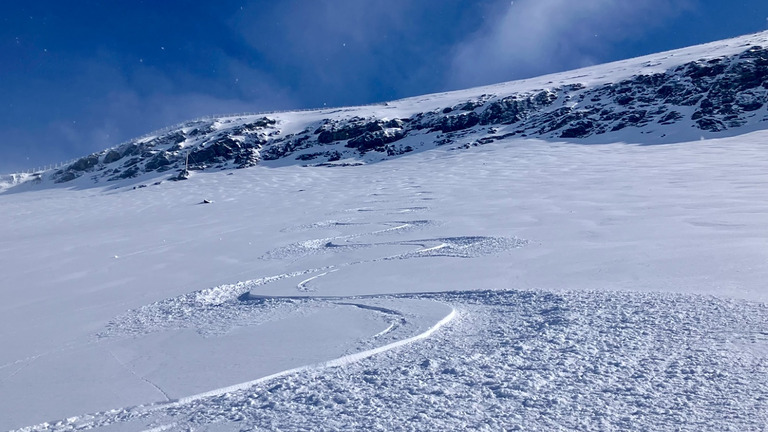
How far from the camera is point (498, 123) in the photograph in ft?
160

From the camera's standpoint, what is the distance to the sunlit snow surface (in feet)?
10.6

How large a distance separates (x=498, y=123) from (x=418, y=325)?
46018mm

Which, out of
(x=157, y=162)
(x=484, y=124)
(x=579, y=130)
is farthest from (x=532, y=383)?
(x=157, y=162)

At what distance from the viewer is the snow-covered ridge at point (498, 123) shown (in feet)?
124

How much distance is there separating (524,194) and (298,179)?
21.3m

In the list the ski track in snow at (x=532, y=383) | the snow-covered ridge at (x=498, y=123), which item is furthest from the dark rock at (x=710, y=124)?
the ski track in snow at (x=532, y=383)

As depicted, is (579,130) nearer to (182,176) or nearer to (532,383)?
(182,176)

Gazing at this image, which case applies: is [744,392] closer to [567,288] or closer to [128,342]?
[567,288]

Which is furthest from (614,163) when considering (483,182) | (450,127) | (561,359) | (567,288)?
(450,127)

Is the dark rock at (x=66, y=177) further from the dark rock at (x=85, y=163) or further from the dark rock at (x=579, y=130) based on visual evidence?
the dark rock at (x=579, y=130)

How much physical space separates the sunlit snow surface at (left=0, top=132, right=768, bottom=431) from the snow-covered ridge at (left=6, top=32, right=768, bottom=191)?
27787mm

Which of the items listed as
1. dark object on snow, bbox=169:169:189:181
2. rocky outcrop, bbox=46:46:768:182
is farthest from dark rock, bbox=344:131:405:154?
dark object on snow, bbox=169:169:189:181

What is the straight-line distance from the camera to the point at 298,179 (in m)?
34.6

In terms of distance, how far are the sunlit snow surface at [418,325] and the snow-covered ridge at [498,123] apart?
91.2 feet
